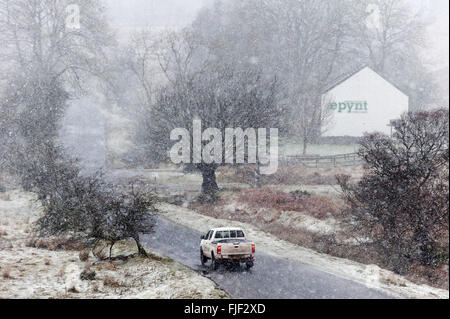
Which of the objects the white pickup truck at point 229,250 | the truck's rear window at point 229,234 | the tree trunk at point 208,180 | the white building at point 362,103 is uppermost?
the white building at point 362,103

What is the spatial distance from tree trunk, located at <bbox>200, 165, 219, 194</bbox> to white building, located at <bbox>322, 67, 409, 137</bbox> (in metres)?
20.4

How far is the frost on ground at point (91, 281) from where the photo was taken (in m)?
11.1

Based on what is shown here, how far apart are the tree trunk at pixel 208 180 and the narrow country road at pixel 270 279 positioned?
21.8 ft

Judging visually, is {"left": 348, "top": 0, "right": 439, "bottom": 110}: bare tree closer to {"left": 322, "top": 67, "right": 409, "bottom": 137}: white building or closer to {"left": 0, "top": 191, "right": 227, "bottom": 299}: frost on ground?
{"left": 322, "top": 67, "right": 409, "bottom": 137}: white building

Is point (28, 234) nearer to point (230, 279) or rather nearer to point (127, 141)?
point (230, 279)

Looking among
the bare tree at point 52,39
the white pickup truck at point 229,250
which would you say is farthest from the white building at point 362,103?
the white pickup truck at point 229,250

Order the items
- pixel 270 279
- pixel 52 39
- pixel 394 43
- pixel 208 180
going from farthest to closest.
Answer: pixel 394 43 → pixel 52 39 → pixel 208 180 → pixel 270 279

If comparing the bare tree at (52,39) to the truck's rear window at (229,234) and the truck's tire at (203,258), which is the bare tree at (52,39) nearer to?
the truck's tire at (203,258)

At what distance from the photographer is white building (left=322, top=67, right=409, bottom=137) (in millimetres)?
41688

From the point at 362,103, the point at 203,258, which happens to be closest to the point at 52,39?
the point at 203,258

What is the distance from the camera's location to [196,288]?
11719 mm

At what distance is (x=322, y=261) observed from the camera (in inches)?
631

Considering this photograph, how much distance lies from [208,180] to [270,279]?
11752mm

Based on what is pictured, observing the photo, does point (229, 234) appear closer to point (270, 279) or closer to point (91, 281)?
point (270, 279)
